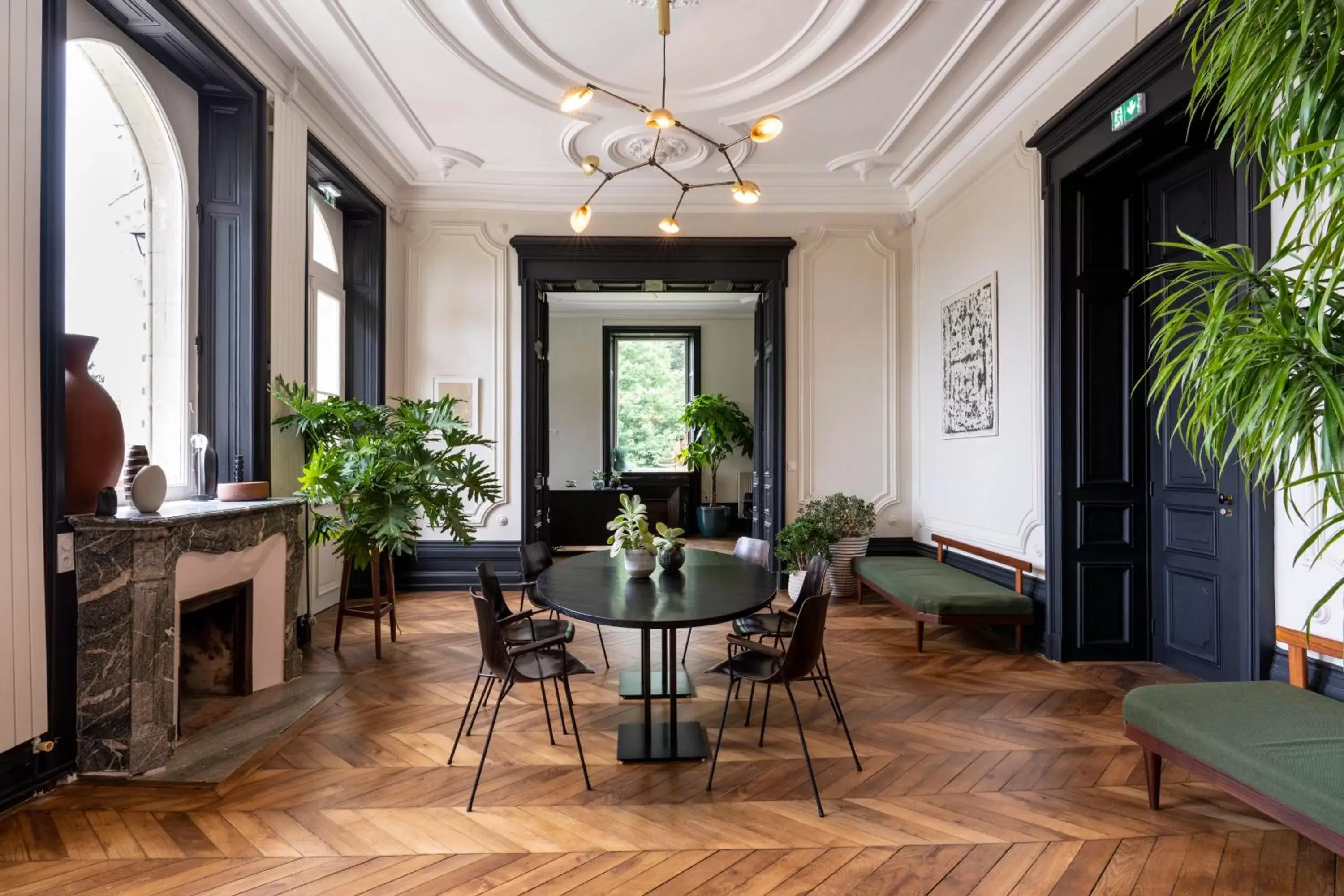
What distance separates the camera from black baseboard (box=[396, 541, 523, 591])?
644 cm

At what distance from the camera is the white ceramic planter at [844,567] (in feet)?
20.2

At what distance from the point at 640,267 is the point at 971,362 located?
10.0 ft

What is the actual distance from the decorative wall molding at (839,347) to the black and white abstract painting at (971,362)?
2.34 feet

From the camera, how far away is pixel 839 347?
21.5 feet

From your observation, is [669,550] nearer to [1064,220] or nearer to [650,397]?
[1064,220]

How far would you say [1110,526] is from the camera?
165 inches

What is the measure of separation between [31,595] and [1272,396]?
3842mm

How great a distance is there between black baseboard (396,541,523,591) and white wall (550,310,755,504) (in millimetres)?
4336

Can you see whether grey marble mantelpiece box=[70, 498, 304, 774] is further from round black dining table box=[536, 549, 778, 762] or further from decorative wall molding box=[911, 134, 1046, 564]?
decorative wall molding box=[911, 134, 1046, 564]

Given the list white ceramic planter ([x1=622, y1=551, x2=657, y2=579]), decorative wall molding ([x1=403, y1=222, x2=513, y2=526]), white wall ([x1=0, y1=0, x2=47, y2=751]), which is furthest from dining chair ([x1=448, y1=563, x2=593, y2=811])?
decorative wall molding ([x1=403, y1=222, x2=513, y2=526])

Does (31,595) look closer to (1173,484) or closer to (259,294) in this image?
(259,294)

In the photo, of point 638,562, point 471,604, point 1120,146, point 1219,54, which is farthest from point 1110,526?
point 471,604

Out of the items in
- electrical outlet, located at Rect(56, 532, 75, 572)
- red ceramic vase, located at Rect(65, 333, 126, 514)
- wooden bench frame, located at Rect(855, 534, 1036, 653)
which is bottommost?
wooden bench frame, located at Rect(855, 534, 1036, 653)

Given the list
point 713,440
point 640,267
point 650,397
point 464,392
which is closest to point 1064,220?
point 640,267
